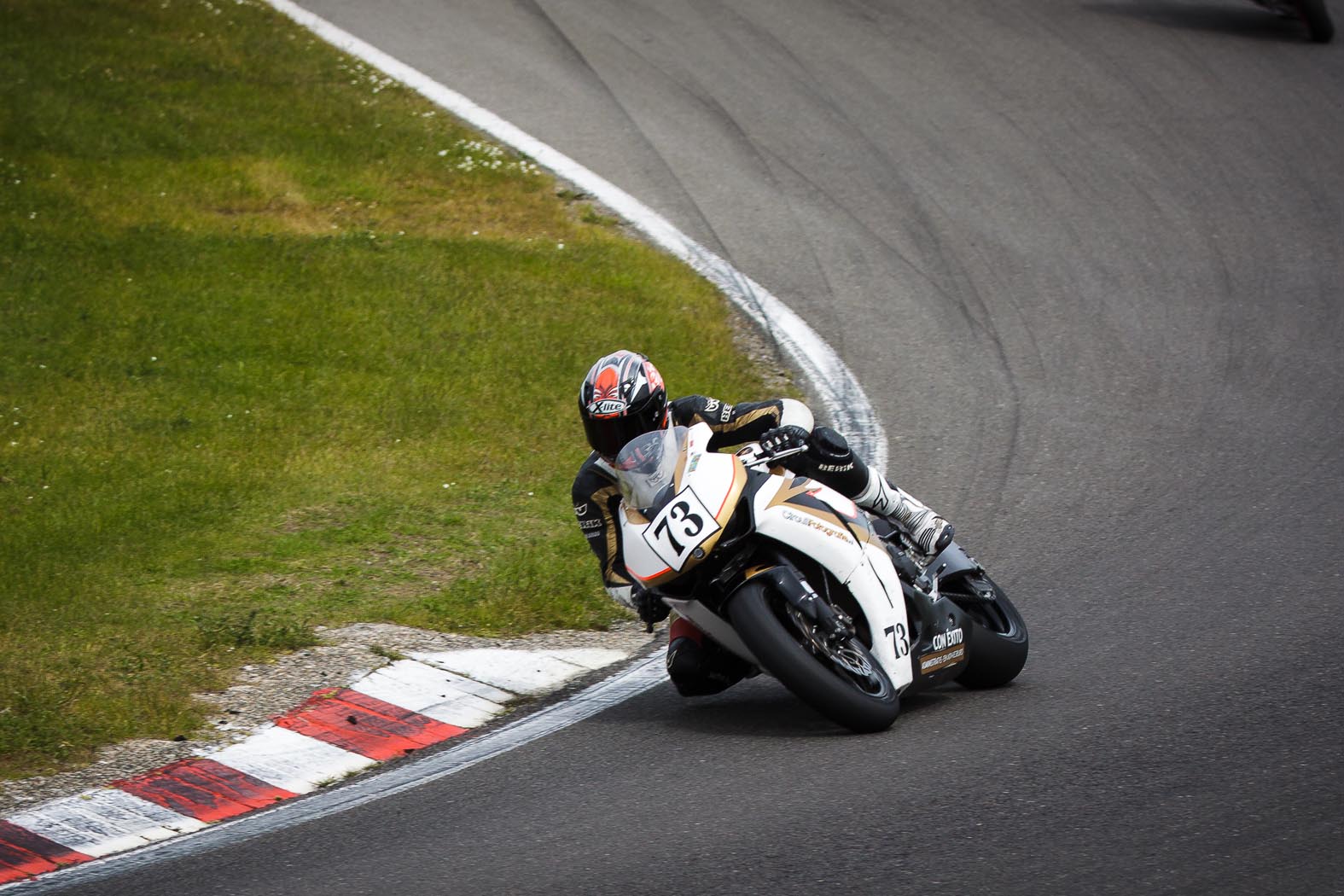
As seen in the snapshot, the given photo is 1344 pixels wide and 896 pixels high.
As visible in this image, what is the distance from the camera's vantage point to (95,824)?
5727mm

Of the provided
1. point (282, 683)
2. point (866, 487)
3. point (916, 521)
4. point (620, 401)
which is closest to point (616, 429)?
point (620, 401)

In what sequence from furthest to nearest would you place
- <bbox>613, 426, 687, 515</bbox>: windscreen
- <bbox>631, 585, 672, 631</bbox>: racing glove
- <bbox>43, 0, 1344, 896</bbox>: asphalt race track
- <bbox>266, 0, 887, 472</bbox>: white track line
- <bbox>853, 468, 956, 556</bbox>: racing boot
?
<bbox>266, 0, 887, 472</bbox>: white track line < <bbox>853, 468, 956, 556</bbox>: racing boot < <bbox>631, 585, 672, 631</bbox>: racing glove < <bbox>613, 426, 687, 515</bbox>: windscreen < <bbox>43, 0, 1344, 896</bbox>: asphalt race track

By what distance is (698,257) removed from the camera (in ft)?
45.7

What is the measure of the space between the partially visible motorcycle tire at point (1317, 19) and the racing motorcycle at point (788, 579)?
1462 cm

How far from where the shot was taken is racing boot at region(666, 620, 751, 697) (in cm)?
650

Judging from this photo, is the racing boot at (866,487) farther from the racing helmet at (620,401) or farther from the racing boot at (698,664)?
the racing boot at (698,664)

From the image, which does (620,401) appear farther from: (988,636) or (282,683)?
(282,683)

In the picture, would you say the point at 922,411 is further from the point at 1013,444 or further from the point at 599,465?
the point at 599,465

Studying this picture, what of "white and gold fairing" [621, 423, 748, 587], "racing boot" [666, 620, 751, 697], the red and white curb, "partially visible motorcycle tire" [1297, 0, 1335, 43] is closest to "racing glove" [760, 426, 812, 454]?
"white and gold fairing" [621, 423, 748, 587]

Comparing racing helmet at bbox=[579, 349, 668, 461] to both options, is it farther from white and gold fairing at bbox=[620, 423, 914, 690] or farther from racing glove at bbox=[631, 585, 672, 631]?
racing glove at bbox=[631, 585, 672, 631]

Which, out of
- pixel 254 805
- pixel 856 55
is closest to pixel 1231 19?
pixel 856 55

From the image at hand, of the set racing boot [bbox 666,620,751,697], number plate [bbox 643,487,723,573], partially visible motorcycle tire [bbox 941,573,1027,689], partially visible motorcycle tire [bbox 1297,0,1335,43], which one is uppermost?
number plate [bbox 643,487,723,573]

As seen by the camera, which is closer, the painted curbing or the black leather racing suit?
the painted curbing

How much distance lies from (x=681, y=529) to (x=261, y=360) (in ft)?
22.7
